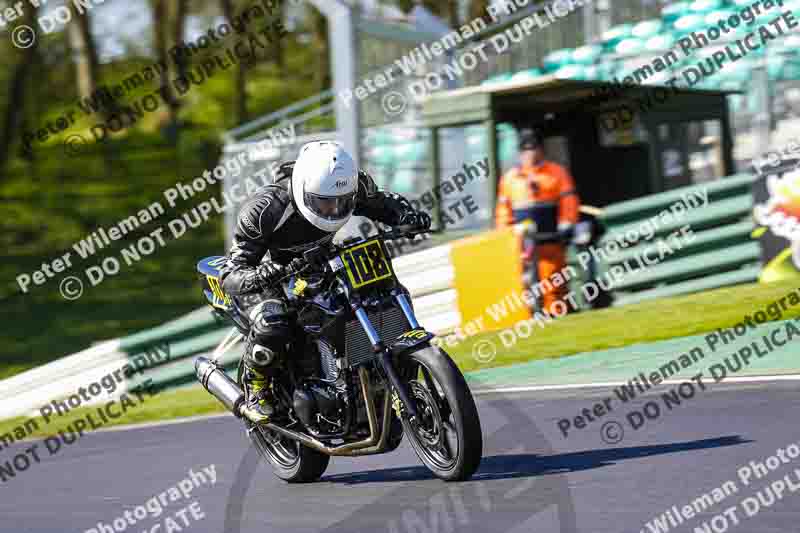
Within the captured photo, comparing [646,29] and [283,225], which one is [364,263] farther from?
[646,29]

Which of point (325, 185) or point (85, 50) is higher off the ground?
point (85, 50)

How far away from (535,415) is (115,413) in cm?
520

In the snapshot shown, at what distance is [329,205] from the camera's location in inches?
224

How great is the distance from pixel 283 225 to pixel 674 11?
15092 millimetres

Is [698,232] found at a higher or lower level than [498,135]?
lower

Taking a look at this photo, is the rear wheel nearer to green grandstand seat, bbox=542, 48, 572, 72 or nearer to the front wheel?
the front wheel

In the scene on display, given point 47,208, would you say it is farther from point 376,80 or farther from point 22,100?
point 376,80

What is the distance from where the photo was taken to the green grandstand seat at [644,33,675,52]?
17.6m

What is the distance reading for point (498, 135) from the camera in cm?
1408

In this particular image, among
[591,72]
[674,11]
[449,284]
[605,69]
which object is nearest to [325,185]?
[449,284]

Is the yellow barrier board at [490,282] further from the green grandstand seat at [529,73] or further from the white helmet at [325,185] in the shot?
the green grandstand seat at [529,73]

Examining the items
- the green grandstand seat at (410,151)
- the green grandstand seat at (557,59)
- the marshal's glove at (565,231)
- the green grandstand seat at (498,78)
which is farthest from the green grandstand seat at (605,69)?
the marshal's glove at (565,231)

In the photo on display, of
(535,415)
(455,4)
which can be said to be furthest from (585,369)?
(455,4)

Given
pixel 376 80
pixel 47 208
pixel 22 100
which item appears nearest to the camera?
pixel 376 80
